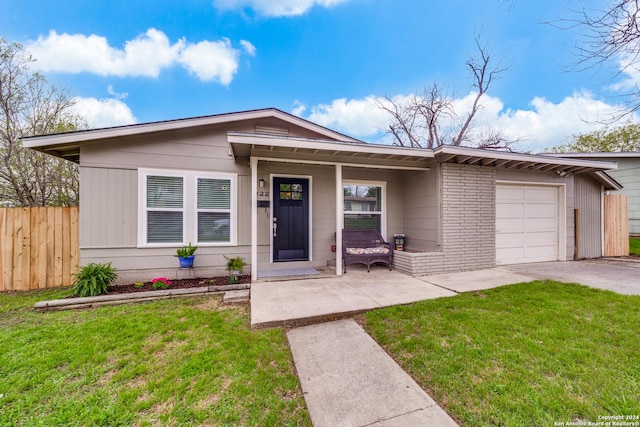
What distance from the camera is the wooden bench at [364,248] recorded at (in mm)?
5510

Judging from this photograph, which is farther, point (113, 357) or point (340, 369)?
point (113, 357)

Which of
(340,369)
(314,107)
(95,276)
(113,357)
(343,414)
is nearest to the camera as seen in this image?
(343,414)

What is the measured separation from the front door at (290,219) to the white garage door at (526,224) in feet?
15.9

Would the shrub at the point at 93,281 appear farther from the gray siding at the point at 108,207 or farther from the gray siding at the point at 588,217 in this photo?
the gray siding at the point at 588,217

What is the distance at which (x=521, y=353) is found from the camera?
2.34 metres

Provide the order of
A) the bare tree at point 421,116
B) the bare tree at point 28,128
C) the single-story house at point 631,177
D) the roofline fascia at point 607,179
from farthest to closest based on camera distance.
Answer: the bare tree at point 421,116 → the single-story house at point 631,177 → the roofline fascia at point 607,179 → the bare tree at point 28,128

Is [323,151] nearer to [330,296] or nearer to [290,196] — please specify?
[290,196]

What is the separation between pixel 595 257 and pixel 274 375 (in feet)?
32.7

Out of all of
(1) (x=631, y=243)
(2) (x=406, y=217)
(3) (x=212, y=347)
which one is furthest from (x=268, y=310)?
(1) (x=631, y=243)

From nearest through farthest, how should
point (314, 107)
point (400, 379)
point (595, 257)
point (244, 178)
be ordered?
point (400, 379) → point (244, 178) → point (595, 257) → point (314, 107)

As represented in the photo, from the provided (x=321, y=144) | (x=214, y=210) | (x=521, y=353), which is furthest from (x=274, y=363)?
(x=214, y=210)

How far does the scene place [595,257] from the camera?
7.28m

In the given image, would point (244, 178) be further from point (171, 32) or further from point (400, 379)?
point (171, 32)

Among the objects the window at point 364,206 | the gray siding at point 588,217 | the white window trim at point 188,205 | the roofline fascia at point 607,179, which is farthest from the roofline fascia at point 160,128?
the roofline fascia at point 607,179
